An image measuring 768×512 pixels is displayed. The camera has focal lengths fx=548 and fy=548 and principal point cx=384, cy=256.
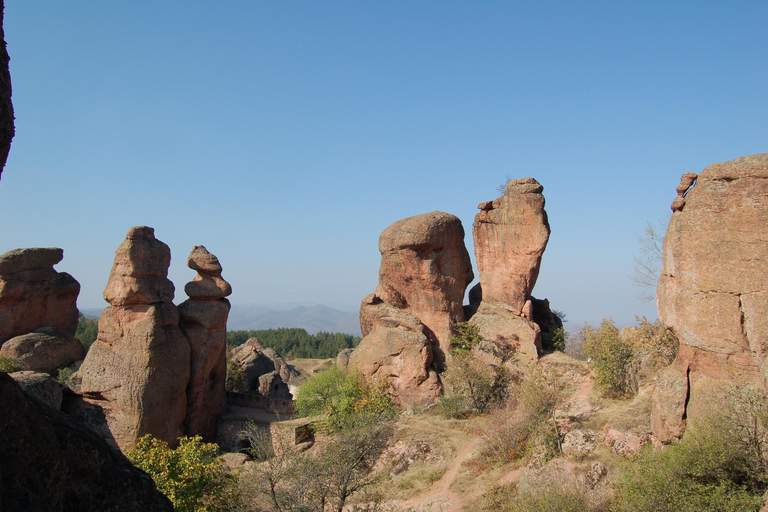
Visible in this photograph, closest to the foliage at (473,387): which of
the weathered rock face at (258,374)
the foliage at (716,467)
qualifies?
the foliage at (716,467)

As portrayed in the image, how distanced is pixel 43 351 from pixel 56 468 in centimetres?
2524

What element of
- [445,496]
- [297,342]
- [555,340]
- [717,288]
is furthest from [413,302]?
[297,342]

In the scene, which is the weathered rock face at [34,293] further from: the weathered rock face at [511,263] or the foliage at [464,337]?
the weathered rock face at [511,263]

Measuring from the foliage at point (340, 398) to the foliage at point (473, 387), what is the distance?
2840mm

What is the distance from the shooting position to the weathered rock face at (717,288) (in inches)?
549

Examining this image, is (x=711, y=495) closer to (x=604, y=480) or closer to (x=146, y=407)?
(x=604, y=480)

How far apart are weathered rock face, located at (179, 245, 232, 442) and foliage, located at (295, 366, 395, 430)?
423 cm

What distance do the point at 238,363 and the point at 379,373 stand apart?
15982mm

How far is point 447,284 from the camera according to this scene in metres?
29.2

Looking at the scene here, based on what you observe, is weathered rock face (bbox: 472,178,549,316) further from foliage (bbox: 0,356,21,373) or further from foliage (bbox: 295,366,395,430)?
foliage (bbox: 0,356,21,373)

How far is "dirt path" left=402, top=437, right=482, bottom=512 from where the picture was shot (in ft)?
56.7

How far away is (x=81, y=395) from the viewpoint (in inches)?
947

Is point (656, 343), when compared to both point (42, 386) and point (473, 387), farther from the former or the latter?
point (42, 386)

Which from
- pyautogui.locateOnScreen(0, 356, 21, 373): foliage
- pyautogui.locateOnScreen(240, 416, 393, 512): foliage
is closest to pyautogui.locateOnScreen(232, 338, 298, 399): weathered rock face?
pyautogui.locateOnScreen(0, 356, 21, 373): foliage
